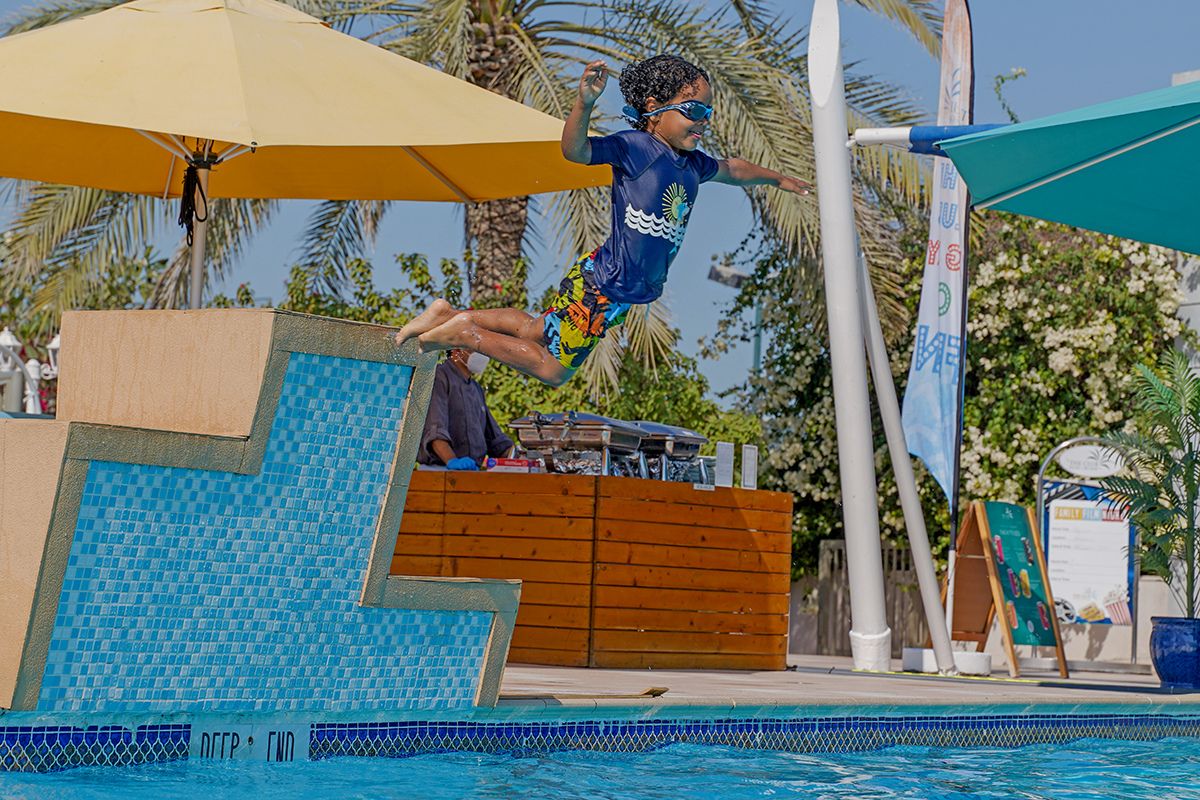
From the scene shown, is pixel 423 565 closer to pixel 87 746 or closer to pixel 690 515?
pixel 690 515

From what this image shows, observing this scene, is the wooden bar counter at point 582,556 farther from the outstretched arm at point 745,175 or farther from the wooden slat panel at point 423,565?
the outstretched arm at point 745,175

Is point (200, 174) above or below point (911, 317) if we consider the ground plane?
below

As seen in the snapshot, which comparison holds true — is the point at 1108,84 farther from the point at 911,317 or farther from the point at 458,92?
the point at 458,92

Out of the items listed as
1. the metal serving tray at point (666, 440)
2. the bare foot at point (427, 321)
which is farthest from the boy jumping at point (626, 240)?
the metal serving tray at point (666, 440)

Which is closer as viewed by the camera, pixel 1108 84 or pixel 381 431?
pixel 381 431

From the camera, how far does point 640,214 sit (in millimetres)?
5270

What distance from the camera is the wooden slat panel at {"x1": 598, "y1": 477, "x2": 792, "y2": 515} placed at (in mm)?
8070

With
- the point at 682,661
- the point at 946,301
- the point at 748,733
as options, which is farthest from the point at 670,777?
the point at 946,301

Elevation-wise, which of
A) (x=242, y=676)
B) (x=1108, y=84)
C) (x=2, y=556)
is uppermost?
(x=1108, y=84)

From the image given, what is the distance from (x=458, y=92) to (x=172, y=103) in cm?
143

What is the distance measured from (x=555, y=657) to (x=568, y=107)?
5777 millimetres

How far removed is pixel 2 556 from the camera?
4277 millimetres

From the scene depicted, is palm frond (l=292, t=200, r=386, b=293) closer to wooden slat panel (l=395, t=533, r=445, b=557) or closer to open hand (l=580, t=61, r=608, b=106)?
wooden slat panel (l=395, t=533, r=445, b=557)

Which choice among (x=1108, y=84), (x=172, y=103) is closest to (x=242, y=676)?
(x=172, y=103)
